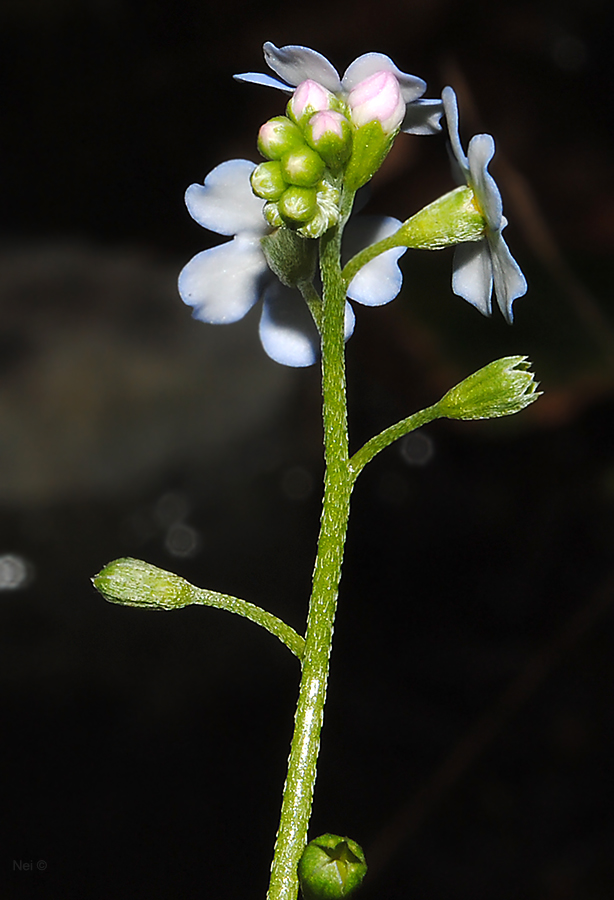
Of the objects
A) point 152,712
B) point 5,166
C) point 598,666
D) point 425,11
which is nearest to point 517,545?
point 598,666

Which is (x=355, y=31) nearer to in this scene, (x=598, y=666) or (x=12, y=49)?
(x=12, y=49)

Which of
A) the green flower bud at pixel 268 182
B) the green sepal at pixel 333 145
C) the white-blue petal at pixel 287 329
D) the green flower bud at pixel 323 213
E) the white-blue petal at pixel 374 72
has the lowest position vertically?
the white-blue petal at pixel 287 329

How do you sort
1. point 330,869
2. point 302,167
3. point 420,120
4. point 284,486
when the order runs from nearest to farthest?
point 330,869
point 302,167
point 420,120
point 284,486

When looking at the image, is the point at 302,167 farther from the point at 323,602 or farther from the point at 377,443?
the point at 323,602

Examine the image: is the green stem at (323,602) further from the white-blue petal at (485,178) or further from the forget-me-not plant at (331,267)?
the white-blue petal at (485,178)

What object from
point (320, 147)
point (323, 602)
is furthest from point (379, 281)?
point (323, 602)

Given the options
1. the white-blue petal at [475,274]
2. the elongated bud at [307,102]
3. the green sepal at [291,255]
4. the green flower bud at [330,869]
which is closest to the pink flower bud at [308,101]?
the elongated bud at [307,102]

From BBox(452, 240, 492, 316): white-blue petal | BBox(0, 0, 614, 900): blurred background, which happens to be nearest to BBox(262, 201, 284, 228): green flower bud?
BBox(452, 240, 492, 316): white-blue petal
